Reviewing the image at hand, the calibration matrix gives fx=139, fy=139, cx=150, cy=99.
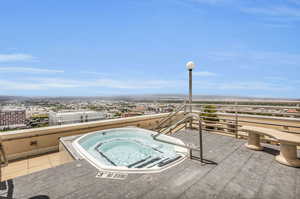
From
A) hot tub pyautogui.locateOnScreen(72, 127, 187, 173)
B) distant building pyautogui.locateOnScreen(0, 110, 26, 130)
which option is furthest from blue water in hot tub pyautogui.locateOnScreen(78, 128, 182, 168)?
distant building pyautogui.locateOnScreen(0, 110, 26, 130)

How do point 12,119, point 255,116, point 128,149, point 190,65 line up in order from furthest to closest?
1. point 190,65
2. point 128,149
3. point 255,116
4. point 12,119

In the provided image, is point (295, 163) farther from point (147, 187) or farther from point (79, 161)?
point (79, 161)

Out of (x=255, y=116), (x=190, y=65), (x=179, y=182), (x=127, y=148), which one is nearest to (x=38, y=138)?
(x=127, y=148)

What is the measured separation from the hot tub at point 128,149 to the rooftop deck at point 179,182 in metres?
0.31

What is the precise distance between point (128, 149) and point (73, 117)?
7.06 ft

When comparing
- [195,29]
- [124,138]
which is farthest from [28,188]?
[195,29]

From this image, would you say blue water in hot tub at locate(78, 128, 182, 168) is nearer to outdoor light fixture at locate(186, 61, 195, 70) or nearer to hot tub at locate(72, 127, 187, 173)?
hot tub at locate(72, 127, 187, 173)

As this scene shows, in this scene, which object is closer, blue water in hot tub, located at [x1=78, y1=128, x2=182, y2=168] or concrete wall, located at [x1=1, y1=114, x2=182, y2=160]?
blue water in hot tub, located at [x1=78, y1=128, x2=182, y2=168]

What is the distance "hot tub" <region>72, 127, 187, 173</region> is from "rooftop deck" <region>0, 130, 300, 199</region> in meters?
0.31

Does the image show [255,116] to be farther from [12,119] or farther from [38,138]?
[12,119]

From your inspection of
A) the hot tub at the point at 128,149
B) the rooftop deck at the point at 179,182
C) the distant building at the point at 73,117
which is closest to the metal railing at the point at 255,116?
the rooftop deck at the point at 179,182

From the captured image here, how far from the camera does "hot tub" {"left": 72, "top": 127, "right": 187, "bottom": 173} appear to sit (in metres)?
2.94

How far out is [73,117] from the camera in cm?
465

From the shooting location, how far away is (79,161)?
8.29ft
